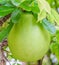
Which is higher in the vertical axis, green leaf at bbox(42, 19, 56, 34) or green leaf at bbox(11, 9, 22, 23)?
green leaf at bbox(11, 9, 22, 23)

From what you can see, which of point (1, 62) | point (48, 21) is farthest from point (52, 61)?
point (48, 21)

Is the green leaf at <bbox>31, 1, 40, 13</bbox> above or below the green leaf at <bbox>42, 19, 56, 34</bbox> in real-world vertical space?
above

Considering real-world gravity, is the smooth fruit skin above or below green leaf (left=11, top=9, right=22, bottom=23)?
below

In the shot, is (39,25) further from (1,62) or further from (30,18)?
(1,62)

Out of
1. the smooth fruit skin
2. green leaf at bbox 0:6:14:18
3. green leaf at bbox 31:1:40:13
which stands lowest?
the smooth fruit skin

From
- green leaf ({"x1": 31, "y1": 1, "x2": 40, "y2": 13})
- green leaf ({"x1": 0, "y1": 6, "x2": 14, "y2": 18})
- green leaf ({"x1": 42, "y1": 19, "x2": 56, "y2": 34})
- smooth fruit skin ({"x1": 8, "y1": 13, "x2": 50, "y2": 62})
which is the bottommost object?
smooth fruit skin ({"x1": 8, "y1": 13, "x2": 50, "y2": 62})

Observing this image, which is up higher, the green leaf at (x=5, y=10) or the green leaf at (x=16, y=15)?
the green leaf at (x=5, y=10)

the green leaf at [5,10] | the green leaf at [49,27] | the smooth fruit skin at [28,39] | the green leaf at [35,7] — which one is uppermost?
the green leaf at [5,10]

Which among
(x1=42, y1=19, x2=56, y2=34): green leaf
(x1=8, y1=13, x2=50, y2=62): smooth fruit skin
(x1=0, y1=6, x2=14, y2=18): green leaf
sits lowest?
(x1=8, y1=13, x2=50, y2=62): smooth fruit skin
